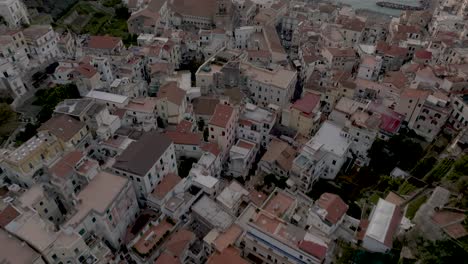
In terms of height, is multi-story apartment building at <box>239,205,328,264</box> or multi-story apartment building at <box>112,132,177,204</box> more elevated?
multi-story apartment building at <box>112,132,177,204</box>

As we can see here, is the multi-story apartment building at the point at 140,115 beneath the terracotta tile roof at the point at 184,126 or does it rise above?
above

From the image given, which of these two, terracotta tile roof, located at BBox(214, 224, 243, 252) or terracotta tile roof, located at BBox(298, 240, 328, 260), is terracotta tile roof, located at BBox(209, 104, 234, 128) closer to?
terracotta tile roof, located at BBox(214, 224, 243, 252)

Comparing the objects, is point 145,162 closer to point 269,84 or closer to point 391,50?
point 269,84

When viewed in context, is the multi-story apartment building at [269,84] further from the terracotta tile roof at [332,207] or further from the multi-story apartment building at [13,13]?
the multi-story apartment building at [13,13]

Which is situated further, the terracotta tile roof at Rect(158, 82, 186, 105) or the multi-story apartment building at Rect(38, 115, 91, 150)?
the terracotta tile roof at Rect(158, 82, 186, 105)

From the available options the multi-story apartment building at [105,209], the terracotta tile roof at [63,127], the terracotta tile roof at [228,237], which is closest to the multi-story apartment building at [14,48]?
the terracotta tile roof at [63,127]

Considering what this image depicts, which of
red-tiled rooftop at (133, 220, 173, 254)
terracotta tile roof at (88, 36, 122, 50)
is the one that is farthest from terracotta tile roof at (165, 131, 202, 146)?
terracotta tile roof at (88, 36, 122, 50)
